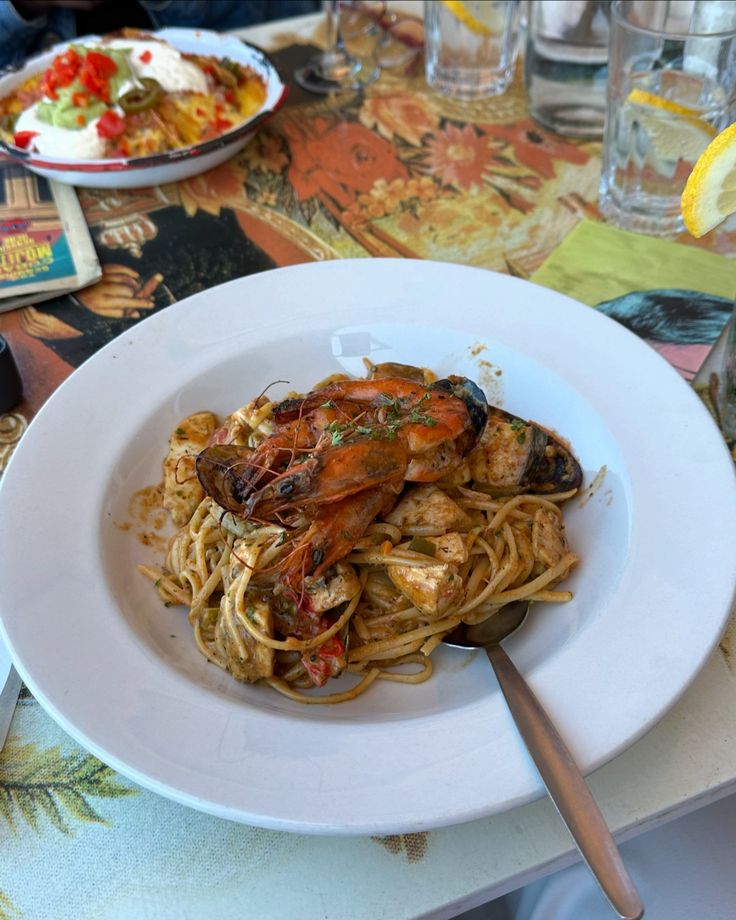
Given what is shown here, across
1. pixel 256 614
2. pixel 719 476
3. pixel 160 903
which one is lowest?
pixel 160 903

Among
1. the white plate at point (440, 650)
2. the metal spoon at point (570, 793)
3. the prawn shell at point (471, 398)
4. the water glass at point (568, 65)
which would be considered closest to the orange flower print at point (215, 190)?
the white plate at point (440, 650)

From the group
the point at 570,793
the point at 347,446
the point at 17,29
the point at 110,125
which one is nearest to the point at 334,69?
the point at 110,125

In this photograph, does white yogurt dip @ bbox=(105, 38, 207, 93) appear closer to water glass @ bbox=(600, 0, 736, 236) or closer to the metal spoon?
water glass @ bbox=(600, 0, 736, 236)

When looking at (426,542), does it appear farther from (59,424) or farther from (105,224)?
(105,224)

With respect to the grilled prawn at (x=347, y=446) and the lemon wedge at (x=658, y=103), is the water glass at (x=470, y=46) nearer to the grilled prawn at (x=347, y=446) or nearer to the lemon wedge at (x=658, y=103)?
the lemon wedge at (x=658, y=103)

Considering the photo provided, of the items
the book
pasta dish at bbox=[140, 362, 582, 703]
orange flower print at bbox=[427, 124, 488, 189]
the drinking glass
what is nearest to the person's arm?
the book

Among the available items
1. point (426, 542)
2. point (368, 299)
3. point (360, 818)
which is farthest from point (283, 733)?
point (368, 299)
